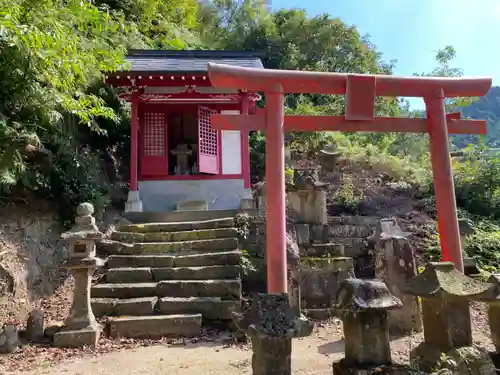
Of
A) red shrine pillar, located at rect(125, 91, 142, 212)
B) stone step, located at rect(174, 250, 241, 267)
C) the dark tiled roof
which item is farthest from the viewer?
red shrine pillar, located at rect(125, 91, 142, 212)

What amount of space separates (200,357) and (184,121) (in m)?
9.58

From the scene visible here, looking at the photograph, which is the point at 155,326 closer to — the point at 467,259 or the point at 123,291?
the point at 123,291

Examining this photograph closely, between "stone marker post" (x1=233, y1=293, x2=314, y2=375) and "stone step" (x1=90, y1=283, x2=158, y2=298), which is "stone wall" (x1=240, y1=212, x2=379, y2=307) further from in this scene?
"stone marker post" (x1=233, y1=293, x2=314, y2=375)

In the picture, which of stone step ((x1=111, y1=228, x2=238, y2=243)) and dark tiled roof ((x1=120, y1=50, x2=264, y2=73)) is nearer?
stone step ((x1=111, y1=228, x2=238, y2=243))

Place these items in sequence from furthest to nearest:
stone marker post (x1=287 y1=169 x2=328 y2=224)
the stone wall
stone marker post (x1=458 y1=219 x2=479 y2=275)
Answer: stone marker post (x1=287 y1=169 x2=328 y2=224) → stone marker post (x1=458 y1=219 x2=479 y2=275) → the stone wall

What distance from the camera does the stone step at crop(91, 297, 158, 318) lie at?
5.84 m

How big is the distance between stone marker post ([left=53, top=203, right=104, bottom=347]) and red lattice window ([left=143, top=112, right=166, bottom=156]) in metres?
5.59

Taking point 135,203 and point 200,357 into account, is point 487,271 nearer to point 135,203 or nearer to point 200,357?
point 200,357

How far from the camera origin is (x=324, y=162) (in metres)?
12.1

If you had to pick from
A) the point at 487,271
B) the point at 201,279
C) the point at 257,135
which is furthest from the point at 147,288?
the point at 257,135

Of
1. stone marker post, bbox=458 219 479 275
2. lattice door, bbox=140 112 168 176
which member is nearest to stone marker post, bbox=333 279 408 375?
stone marker post, bbox=458 219 479 275

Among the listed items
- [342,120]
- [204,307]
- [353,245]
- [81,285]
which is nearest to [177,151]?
[353,245]

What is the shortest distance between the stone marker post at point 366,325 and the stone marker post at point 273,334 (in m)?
0.32

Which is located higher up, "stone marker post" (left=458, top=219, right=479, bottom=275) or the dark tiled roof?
the dark tiled roof
